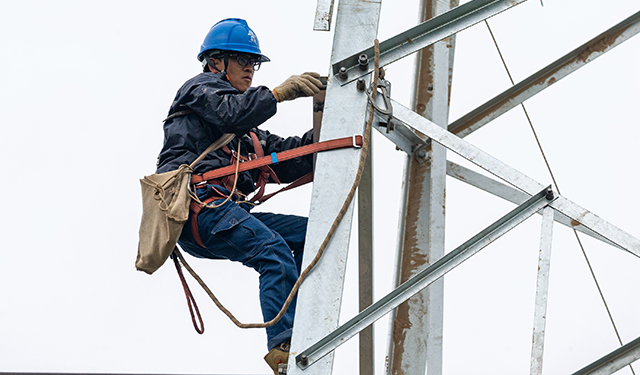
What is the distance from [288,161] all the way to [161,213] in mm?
1014

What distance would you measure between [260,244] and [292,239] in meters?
0.52

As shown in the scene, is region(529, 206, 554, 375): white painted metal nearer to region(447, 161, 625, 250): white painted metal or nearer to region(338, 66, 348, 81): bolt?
region(338, 66, 348, 81): bolt

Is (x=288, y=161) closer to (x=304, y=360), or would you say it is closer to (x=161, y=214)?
(x=161, y=214)

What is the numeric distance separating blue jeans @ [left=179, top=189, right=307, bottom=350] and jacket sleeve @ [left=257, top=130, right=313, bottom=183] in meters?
0.62

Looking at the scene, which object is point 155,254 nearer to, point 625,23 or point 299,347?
point 299,347

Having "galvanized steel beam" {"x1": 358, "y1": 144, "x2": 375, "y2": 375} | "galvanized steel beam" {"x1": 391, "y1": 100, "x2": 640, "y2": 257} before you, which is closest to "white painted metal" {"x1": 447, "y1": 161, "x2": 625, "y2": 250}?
"galvanized steel beam" {"x1": 358, "y1": 144, "x2": 375, "y2": 375}

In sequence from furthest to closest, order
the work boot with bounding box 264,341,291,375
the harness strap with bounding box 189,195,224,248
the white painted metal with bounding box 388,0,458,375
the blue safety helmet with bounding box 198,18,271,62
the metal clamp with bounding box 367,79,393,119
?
1. the white painted metal with bounding box 388,0,458,375
2. the blue safety helmet with bounding box 198,18,271,62
3. the harness strap with bounding box 189,195,224,248
4. the work boot with bounding box 264,341,291,375
5. the metal clamp with bounding box 367,79,393,119

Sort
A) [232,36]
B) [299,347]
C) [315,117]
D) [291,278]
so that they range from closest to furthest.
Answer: [299,347], [291,278], [315,117], [232,36]

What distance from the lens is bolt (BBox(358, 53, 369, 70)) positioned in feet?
11.3

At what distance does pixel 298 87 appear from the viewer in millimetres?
3924

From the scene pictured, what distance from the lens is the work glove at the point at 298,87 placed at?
390 cm

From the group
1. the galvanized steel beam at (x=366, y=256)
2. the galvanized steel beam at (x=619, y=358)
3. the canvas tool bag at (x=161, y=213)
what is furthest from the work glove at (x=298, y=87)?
the galvanized steel beam at (x=619, y=358)

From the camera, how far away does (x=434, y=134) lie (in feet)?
11.2

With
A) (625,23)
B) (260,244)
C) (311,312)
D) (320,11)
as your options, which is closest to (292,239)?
(260,244)
